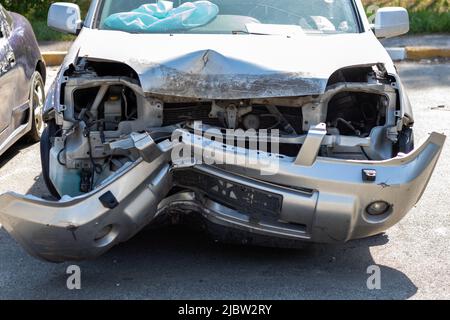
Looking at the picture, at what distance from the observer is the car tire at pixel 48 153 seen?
530 cm

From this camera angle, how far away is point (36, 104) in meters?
8.15

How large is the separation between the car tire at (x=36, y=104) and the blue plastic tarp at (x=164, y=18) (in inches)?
79.9

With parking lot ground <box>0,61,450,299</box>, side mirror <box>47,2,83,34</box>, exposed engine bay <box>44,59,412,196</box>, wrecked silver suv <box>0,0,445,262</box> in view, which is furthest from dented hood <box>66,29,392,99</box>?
side mirror <box>47,2,83,34</box>

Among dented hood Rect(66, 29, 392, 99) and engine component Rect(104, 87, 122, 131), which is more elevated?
dented hood Rect(66, 29, 392, 99)

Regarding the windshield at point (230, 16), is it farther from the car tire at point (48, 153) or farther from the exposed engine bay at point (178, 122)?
the car tire at point (48, 153)

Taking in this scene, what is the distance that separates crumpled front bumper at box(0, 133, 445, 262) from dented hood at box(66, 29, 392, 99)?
486 mm

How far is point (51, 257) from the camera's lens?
4746 millimetres

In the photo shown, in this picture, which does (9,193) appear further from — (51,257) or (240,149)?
(240,149)

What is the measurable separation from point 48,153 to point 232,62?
142 centimetres

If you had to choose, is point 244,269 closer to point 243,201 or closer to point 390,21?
point 243,201

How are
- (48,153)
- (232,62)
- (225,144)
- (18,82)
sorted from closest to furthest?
1. (225,144)
2. (232,62)
3. (48,153)
4. (18,82)

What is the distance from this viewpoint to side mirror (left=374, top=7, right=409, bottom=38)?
21.4 ft

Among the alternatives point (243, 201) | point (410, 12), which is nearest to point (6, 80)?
point (243, 201)

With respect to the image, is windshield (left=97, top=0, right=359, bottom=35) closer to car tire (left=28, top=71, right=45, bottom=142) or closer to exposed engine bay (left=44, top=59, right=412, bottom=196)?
exposed engine bay (left=44, top=59, right=412, bottom=196)
